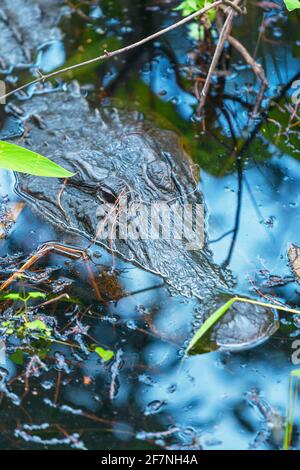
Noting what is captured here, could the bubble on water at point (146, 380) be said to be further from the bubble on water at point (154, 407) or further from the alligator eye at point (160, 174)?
the alligator eye at point (160, 174)

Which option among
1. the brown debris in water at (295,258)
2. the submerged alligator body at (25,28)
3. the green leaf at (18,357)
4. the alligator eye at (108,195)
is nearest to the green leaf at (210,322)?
the brown debris in water at (295,258)

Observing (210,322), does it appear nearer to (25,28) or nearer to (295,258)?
(295,258)

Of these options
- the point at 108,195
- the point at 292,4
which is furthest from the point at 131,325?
the point at 292,4

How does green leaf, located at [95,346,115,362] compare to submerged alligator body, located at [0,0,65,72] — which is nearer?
green leaf, located at [95,346,115,362]

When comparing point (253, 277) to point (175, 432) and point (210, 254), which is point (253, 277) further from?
point (175, 432)

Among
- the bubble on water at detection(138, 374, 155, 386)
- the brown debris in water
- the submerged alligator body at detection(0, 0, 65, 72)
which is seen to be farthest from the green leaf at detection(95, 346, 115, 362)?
the submerged alligator body at detection(0, 0, 65, 72)

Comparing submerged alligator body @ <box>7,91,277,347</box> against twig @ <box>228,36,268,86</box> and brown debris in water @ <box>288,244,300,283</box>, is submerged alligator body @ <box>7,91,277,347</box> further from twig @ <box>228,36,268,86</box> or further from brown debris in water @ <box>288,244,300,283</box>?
twig @ <box>228,36,268,86</box>

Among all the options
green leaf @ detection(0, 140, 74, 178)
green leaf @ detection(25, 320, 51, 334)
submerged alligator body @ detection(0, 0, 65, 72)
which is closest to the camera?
green leaf @ detection(25, 320, 51, 334)

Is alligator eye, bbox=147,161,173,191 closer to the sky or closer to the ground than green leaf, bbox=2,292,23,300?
closer to the sky
